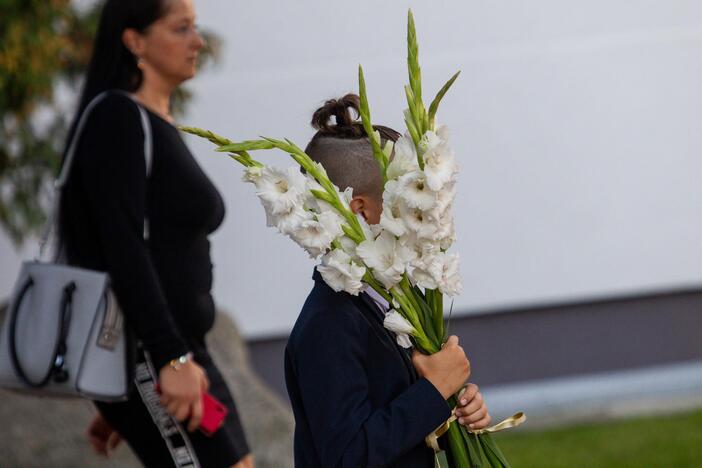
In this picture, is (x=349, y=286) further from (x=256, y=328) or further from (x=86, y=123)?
(x=256, y=328)

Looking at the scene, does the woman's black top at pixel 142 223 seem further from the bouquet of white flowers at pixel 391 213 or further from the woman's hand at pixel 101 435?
the bouquet of white flowers at pixel 391 213

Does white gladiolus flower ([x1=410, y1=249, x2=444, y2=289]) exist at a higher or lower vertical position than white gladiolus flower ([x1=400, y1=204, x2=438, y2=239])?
lower

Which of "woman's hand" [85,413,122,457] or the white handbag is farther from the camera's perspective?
"woman's hand" [85,413,122,457]

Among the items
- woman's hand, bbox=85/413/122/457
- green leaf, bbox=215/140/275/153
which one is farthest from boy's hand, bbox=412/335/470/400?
woman's hand, bbox=85/413/122/457

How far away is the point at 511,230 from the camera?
8.68 meters

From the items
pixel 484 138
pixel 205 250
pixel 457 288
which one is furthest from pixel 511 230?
pixel 457 288

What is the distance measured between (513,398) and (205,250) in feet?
18.4

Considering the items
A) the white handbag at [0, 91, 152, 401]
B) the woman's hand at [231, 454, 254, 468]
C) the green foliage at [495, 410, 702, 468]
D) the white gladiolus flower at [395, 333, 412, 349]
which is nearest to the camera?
the white gladiolus flower at [395, 333, 412, 349]

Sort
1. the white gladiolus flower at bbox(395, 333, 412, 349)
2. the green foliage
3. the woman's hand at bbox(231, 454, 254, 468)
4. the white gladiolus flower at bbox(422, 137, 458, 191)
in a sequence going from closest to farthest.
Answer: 1. the white gladiolus flower at bbox(422, 137, 458, 191)
2. the white gladiolus flower at bbox(395, 333, 412, 349)
3. the woman's hand at bbox(231, 454, 254, 468)
4. the green foliage

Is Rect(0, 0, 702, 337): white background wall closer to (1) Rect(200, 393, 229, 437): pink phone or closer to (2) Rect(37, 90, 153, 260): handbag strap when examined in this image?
(2) Rect(37, 90, 153, 260): handbag strap

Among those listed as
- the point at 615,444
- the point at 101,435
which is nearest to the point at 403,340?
the point at 101,435

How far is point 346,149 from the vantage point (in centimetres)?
246

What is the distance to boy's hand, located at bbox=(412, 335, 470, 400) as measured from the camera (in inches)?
88.7

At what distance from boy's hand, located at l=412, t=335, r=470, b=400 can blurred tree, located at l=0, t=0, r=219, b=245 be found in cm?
411
